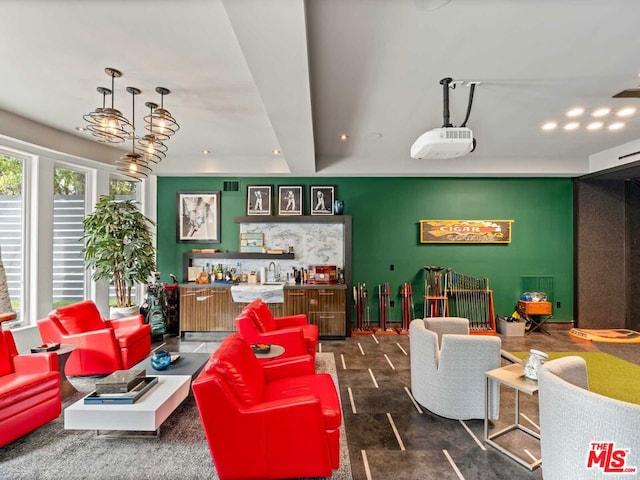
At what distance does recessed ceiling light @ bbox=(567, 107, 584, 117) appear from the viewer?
3471mm

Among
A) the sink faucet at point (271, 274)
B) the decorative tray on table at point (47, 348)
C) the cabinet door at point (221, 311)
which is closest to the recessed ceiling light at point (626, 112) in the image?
the sink faucet at point (271, 274)

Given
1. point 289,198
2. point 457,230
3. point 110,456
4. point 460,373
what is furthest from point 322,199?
point 110,456

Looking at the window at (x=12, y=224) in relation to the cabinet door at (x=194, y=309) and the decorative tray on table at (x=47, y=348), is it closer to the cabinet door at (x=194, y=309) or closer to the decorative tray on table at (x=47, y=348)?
the decorative tray on table at (x=47, y=348)

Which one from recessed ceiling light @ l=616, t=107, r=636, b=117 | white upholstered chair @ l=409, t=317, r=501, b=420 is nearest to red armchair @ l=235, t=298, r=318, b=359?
white upholstered chair @ l=409, t=317, r=501, b=420

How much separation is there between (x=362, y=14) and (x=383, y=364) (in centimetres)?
393

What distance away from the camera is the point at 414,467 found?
2.31 meters

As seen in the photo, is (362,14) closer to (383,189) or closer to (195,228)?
(383,189)

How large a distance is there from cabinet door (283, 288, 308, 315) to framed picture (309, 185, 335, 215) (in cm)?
157

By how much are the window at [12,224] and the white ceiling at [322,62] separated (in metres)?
0.63

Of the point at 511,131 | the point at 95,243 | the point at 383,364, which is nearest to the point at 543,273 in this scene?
the point at 511,131

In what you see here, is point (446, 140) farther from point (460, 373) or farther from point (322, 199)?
point (322, 199)

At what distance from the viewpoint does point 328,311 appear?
211 inches

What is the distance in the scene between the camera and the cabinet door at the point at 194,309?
17.8 feet

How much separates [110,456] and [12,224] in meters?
3.60
